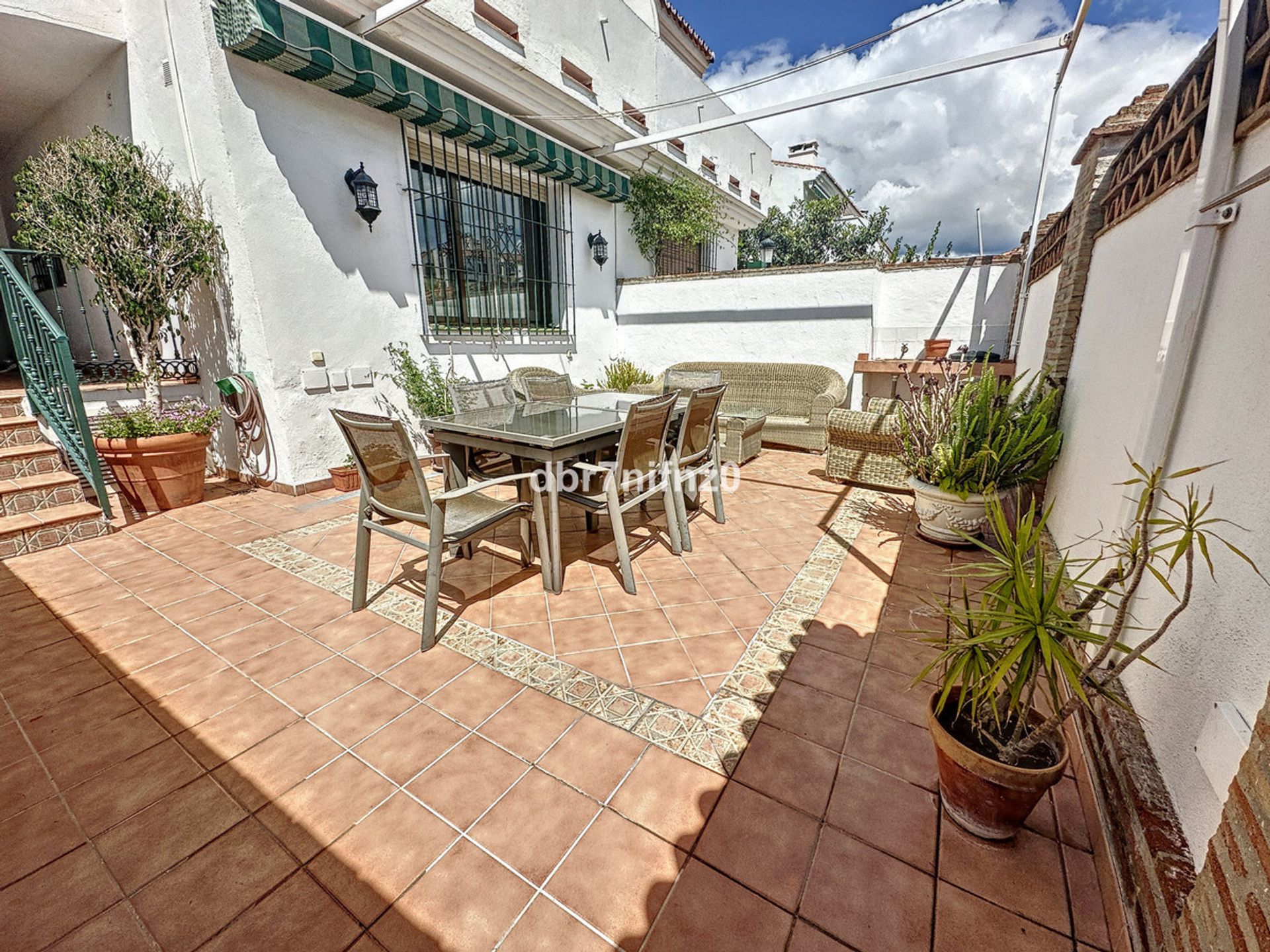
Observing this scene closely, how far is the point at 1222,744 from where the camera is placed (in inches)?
38.8

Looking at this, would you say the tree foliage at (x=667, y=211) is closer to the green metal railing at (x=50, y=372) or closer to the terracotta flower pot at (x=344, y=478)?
the terracotta flower pot at (x=344, y=478)

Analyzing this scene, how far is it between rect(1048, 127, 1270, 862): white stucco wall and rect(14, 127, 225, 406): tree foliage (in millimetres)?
5380

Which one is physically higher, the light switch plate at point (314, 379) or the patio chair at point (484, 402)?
the light switch plate at point (314, 379)

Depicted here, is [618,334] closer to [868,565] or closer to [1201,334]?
[868,565]

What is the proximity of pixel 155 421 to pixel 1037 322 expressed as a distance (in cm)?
708

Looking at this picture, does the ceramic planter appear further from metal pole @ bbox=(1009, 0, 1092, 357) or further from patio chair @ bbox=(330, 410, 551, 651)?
metal pole @ bbox=(1009, 0, 1092, 357)

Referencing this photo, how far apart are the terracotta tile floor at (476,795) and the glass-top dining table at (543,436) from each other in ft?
1.68

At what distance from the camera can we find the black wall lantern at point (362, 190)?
4.11 meters

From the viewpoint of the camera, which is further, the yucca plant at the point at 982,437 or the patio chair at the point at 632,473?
the yucca plant at the point at 982,437

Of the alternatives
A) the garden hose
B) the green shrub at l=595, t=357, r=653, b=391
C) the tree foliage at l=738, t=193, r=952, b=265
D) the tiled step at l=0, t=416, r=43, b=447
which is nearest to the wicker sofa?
the green shrub at l=595, t=357, r=653, b=391

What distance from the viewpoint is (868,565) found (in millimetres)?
2850

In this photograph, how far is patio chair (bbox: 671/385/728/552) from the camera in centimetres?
290

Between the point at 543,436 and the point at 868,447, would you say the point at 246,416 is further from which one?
the point at 868,447

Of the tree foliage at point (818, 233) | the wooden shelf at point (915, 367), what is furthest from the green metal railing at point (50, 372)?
the tree foliage at point (818, 233)
